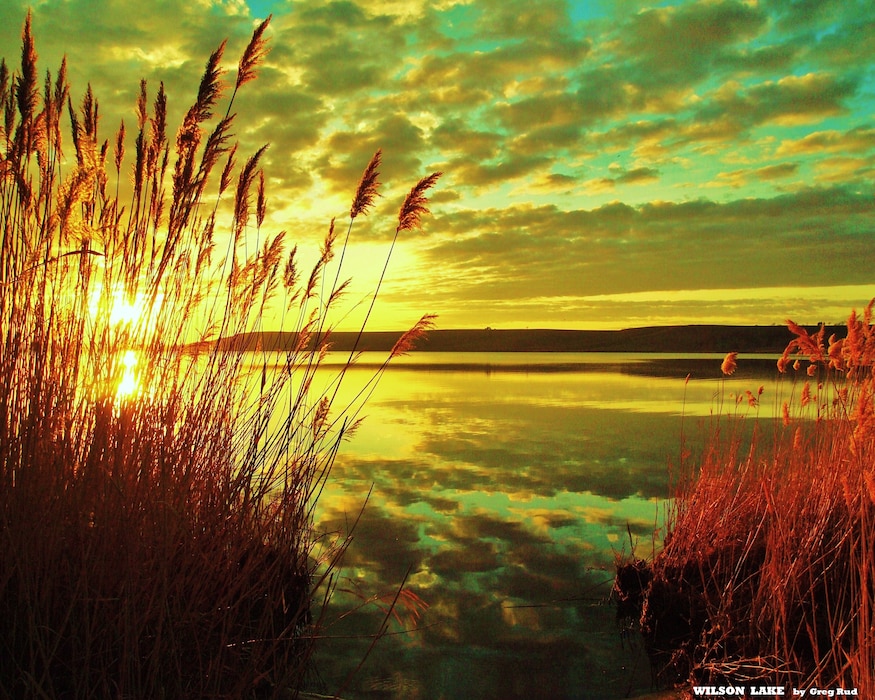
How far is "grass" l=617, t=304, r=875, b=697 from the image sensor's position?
2547 millimetres

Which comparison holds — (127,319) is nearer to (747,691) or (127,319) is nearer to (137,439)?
(137,439)

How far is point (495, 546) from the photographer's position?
4.39 m

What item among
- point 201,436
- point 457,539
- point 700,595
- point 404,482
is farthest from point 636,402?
point 201,436

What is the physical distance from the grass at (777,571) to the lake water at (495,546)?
270mm


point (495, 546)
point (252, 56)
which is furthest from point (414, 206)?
point (495, 546)

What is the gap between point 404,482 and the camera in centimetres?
612

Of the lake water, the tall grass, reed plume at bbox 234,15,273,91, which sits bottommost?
A: the lake water

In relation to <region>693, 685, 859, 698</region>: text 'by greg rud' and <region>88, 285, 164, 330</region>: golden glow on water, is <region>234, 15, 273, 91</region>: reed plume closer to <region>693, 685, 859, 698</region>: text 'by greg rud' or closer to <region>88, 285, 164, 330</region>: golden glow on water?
<region>88, 285, 164, 330</region>: golden glow on water

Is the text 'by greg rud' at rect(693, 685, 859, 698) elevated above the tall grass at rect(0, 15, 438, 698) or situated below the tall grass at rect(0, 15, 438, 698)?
below

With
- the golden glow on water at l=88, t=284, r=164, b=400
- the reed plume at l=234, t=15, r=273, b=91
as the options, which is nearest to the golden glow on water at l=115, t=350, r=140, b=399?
the golden glow on water at l=88, t=284, r=164, b=400

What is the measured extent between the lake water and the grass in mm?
270

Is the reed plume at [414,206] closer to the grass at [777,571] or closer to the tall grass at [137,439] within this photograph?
the tall grass at [137,439]

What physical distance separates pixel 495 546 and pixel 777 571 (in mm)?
1983

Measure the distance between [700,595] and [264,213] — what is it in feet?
10.2
